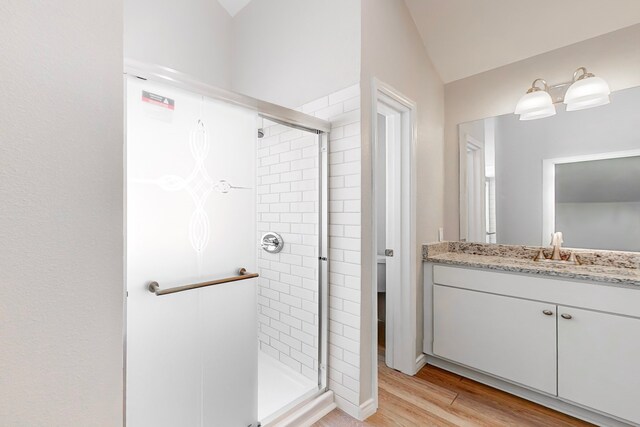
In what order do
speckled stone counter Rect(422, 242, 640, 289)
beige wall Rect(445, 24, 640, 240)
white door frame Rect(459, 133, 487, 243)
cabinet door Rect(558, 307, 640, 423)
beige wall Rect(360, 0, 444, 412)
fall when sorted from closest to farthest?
cabinet door Rect(558, 307, 640, 423) → speckled stone counter Rect(422, 242, 640, 289) → beige wall Rect(360, 0, 444, 412) → beige wall Rect(445, 24, 640, 240) → white door frame Rect(459, 133, 487, 243)

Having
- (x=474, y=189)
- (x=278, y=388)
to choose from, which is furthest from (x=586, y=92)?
(x=278, y=388)

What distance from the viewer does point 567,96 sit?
2.04 m

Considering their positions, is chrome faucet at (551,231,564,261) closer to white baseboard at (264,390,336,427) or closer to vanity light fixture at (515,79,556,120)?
vanity light fixture at (515,79,556,120)

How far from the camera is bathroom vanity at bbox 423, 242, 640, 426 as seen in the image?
164cm

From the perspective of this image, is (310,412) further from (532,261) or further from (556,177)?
(556,177)

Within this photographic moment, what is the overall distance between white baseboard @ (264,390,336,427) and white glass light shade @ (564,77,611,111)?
2562 mm

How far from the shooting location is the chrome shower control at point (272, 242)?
220cm

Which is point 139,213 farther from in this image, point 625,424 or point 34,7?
point 625,424

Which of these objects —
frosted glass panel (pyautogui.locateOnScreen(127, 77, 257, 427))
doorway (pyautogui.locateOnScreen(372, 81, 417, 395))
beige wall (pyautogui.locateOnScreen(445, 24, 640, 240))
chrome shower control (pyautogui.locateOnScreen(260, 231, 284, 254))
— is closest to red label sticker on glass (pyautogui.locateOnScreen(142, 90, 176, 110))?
frosted glass panel (pyautogui.locateOnScreen(127, 77, 257, 427))

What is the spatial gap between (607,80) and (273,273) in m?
2.69

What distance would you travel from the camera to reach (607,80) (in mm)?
1978

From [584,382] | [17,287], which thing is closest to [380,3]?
[17,287]

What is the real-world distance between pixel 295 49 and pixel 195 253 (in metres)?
1.66

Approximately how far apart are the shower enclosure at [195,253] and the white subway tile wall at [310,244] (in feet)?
0.24
